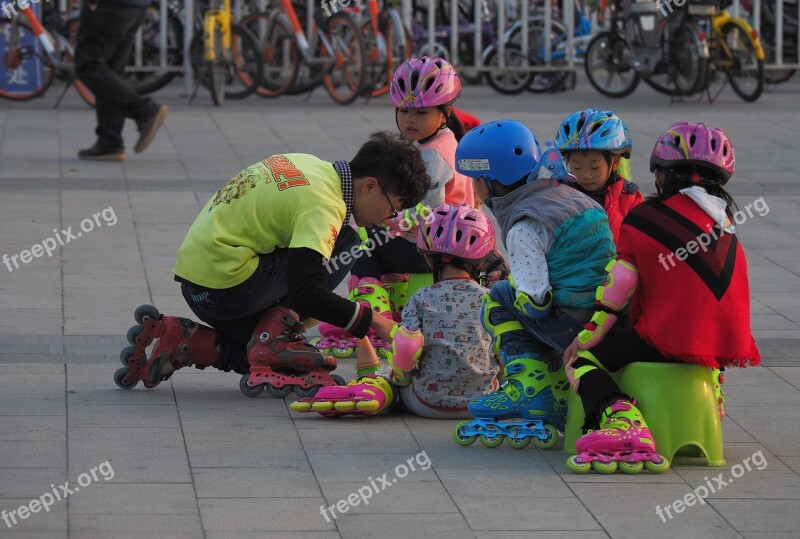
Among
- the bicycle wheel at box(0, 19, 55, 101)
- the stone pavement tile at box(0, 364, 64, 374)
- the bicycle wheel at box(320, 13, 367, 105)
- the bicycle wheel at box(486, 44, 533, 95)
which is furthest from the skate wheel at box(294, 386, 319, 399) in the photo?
the bicycle wheel at box(486, 44, 533, 95)

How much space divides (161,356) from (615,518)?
2180 millimetres

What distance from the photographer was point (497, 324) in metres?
5.28

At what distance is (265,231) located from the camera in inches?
224

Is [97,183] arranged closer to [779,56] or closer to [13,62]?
[13,62]

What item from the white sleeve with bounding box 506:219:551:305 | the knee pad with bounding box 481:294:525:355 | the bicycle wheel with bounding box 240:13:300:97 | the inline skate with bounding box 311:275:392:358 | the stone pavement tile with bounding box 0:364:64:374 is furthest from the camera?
the bicycle wheel with bounding box 240:13:300:97

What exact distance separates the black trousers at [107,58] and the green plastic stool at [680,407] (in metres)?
7.20

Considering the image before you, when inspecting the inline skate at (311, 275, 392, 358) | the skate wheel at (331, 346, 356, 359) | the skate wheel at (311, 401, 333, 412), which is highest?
the skate wheel at (311, 401, 333, 412)

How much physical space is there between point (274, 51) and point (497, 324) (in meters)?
11.5

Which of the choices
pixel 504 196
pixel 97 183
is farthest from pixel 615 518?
pixel 97 183

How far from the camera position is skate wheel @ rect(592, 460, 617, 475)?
15.6ft

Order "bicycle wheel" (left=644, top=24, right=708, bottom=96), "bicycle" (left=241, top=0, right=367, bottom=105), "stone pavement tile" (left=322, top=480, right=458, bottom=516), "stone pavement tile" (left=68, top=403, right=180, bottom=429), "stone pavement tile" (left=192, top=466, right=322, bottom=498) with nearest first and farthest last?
"stone pavement tile" (left=322, top=480, right=458, bottom=516), "stone pavement tile" (left=192, top=466, right=322, bottom=498), "stone pavement tile" (left=68, top=403, right=180, bottom=429), "bicycle wheel" (left=644, top=24, right=708, bottom=96), "bicycle" (left=241, top=0, right=367, bottom=105)

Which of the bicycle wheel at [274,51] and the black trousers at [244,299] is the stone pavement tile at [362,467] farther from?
the bicycle wheel at [274,51]

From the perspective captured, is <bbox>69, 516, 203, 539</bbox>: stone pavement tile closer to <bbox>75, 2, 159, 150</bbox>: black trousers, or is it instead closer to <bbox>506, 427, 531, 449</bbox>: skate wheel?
<bbox>506, 427, 531, 449</bbox>: skate wheel

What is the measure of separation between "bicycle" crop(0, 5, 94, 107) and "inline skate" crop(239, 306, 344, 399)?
Answer: 9336 millimetres
